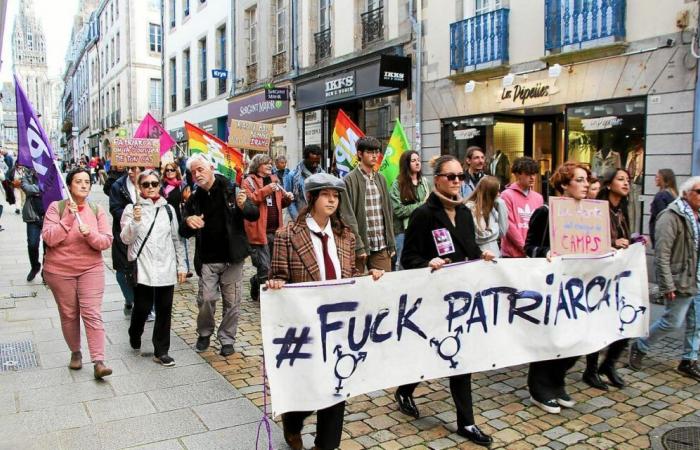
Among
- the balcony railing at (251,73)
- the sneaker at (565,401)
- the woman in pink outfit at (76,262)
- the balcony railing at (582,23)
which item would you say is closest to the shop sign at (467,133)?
the balcony railing at (582,23)

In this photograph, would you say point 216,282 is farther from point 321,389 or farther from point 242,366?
point 321,389

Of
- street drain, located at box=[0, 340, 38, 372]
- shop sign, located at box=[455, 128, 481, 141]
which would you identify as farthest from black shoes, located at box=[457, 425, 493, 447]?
shop sign, located at box=[455, 128, 481, 141]

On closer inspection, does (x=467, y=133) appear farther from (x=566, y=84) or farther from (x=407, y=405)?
(x=407, y=405)

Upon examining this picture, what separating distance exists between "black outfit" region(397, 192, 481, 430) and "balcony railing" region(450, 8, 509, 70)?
866 cm

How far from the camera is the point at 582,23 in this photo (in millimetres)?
10289

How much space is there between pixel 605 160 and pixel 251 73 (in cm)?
1446

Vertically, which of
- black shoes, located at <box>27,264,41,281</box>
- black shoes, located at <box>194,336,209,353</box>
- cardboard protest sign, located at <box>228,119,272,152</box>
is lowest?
black shoes, located at <box>194,336,209,353</box>

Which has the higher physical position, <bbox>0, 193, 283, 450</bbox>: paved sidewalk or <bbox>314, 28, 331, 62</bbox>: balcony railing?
<bbox>314, 28, 331, 62</bbox>: balcony railing

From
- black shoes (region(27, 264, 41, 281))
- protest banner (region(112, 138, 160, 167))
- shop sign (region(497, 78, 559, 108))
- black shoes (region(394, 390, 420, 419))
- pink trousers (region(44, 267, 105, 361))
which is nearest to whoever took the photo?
black shoes (region(394, 390, 420, 419))

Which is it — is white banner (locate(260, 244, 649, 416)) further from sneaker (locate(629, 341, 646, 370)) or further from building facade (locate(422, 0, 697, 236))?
building facade (locate(422, 0, 697, 236))

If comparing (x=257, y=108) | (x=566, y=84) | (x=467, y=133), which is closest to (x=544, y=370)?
(x=566, y=84)

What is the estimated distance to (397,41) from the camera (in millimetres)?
14391

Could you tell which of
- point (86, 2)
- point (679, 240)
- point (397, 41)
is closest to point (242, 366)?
point (679, 240)

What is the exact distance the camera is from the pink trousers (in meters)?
4.97
